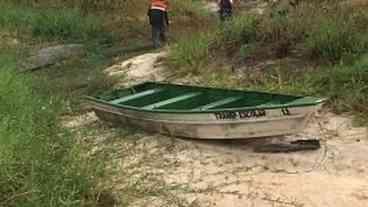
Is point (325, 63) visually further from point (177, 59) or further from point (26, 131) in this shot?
point (26, 131)

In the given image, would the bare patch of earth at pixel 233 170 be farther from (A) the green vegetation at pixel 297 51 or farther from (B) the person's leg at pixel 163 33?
(B) the person's leg at pixel 163 33

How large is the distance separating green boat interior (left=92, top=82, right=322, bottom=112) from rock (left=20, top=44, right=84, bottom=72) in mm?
3799

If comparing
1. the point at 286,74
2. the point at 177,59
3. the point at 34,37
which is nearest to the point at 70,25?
the point at 34,37

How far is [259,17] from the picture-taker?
11.0 m

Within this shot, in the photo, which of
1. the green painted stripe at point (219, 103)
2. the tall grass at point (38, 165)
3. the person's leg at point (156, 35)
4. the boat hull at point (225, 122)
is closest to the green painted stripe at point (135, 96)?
the boat hull at point (225, 122)

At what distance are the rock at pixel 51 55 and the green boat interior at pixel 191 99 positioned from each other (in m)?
3.80

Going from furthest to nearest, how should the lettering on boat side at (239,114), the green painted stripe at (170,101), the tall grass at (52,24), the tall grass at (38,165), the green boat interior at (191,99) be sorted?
the tall grass at (52,24) → the green painted stripe at (170,101) → the green boat interior at (191,99) → the lettering on boat side at (239,114) → the tall grass at (38,165)

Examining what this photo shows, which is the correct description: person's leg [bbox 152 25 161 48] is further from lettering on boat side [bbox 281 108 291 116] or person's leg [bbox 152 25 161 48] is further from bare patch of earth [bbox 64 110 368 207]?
lettering on boat side [bbox 281 108 291 116]

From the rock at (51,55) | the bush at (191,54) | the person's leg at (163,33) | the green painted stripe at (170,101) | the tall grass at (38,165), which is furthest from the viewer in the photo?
the person's leg at (163,33)

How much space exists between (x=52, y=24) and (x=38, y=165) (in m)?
10.3

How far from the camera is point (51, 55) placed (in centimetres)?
1335

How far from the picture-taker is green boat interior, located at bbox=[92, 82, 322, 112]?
7.18 m

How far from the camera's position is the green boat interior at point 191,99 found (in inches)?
283

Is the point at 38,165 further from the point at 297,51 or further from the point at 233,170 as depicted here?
the point at 297,51
